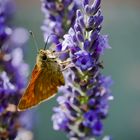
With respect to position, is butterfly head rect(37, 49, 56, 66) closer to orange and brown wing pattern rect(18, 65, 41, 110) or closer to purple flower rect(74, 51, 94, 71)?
orange and brown wing pattern rect(18, 65, 41, 110)

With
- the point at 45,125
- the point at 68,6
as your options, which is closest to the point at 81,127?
the point at 68,6

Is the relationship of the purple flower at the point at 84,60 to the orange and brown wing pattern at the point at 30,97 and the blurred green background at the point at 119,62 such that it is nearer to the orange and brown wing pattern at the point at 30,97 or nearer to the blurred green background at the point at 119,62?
the orange and brown wing pattern at the point at 30,97

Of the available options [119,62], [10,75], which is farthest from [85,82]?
[119,62]

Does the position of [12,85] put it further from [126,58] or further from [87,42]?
[126,58]

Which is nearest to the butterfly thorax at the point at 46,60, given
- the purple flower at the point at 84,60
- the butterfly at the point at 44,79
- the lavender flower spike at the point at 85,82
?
Result: the butterfly at the point at 44,79

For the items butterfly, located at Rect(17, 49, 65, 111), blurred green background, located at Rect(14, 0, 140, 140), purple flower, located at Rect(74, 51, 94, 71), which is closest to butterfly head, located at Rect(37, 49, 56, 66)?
butterfly, located at Rect(17, 49, 65, 111)
